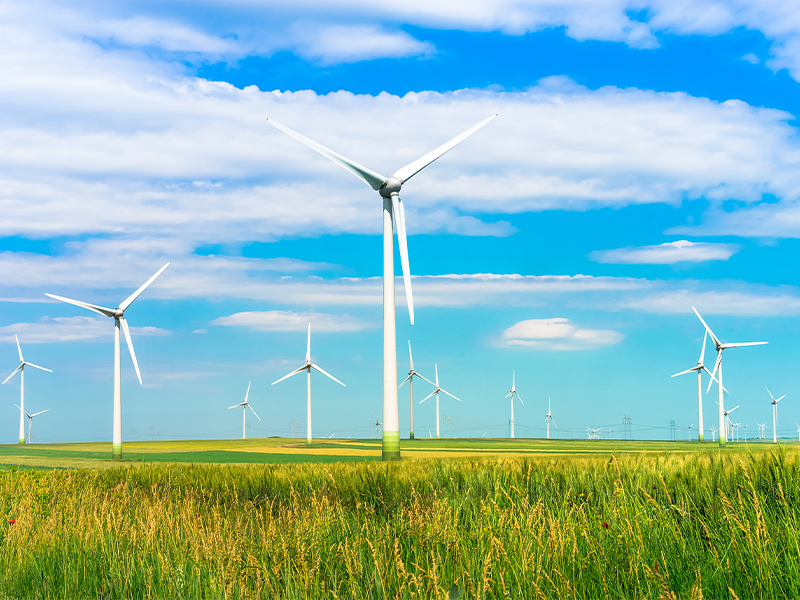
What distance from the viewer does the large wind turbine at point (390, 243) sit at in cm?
4559

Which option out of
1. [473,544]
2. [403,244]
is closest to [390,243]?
[403,244]

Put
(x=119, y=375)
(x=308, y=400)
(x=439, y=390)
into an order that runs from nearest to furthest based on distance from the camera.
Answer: (x=119, y=375) → (x=308, y=400) → (x=439, y=390)

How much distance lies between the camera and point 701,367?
5094 inches

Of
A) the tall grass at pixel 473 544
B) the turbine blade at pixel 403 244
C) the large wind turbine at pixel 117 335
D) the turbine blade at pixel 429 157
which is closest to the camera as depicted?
the tall grass at pixel 473 544

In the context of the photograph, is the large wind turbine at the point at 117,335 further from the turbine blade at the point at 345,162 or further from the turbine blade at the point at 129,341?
the turbine blade at the point at 345,162

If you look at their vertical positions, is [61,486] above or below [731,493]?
below

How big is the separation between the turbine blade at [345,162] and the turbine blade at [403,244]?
1719mm

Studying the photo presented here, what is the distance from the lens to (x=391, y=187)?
164 feet

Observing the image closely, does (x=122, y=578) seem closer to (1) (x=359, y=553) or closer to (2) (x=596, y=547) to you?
(1) (x=359, y=553)

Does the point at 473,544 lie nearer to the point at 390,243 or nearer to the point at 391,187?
the point at 390,243

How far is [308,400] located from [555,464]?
93.3 meters

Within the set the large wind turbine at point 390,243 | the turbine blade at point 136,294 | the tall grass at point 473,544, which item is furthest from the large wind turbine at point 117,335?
the tall grass at point 473,544

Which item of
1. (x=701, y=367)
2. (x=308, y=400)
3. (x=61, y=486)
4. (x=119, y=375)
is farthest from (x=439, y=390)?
(x=61, y=486)

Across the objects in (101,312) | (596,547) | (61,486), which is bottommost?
(61,486)
